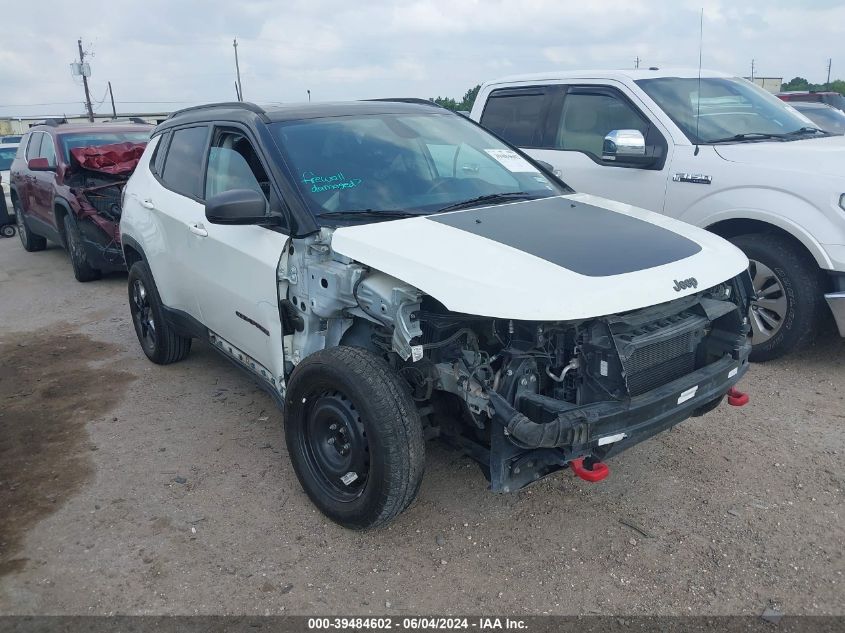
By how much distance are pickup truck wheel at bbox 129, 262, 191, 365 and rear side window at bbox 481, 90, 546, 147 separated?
3297 mm

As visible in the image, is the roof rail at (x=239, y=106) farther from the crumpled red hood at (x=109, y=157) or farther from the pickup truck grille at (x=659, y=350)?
the crumpled red hood at (x=109, y=157)

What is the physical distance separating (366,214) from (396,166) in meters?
0.50

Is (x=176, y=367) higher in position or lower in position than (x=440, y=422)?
lower

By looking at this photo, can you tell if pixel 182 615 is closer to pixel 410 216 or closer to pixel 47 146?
pixel 410 216

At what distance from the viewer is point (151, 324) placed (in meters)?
5.52

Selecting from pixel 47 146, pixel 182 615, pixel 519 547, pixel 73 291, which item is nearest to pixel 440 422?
pixel 519 547

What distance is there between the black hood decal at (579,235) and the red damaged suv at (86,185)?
6023 mm

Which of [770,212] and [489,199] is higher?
[489,199]

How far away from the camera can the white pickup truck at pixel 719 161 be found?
4770 millimetres

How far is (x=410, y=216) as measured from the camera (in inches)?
136

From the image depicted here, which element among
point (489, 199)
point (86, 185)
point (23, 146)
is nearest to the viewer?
point (489, 199)

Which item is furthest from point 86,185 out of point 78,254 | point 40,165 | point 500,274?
point 500,274

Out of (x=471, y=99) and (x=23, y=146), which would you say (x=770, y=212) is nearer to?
(x=471, y=99)

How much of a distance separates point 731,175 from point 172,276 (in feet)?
13.1
